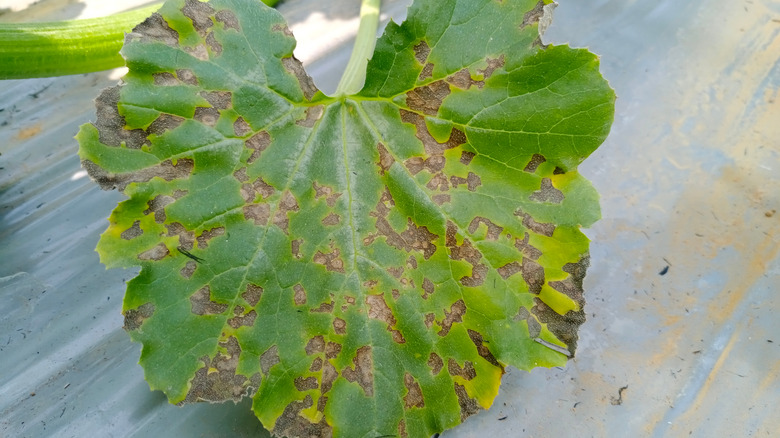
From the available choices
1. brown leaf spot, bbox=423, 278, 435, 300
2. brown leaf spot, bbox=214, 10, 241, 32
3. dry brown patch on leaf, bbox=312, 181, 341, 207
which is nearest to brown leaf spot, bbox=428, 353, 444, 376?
brown leaf spot, bbox=423, 278, 435, 300

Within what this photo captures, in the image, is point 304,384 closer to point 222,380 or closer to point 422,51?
point 222,380

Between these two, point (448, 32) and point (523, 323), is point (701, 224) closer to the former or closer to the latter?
point (523, 323)

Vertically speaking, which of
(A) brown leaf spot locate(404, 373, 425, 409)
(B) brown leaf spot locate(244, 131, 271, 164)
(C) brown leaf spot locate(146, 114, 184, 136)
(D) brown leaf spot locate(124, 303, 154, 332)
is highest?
(C) brown leaf spot locate(146, 114, 184, 136)

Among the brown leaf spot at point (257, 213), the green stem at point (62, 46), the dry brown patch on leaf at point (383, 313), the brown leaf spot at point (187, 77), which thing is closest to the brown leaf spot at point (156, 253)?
the brown leaf spot at point (257, 213)

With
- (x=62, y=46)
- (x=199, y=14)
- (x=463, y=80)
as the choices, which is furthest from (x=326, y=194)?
(x=62, y=46)

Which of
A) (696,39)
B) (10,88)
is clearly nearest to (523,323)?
(696,39)

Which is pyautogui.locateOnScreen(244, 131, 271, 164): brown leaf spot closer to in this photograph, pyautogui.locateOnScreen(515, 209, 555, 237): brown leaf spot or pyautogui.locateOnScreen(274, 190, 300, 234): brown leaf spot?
pyautogui.locateOnScreen(274, 190, 300, 234): brown leaf spot

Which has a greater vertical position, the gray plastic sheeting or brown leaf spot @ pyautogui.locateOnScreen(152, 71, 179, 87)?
brown leaf spot @ pyautogui.locateOnScreen(152, 71, 179, 87)
